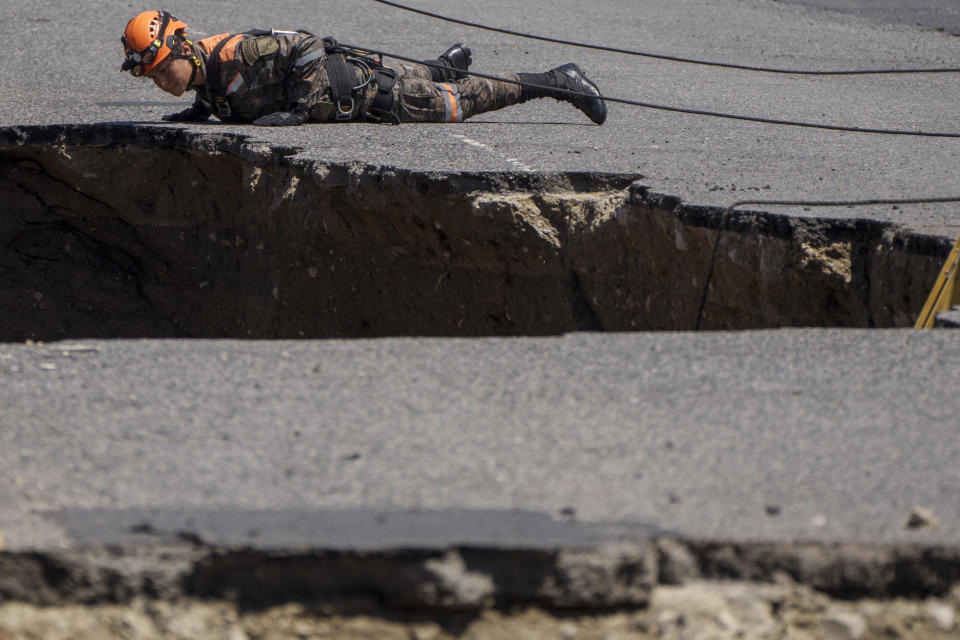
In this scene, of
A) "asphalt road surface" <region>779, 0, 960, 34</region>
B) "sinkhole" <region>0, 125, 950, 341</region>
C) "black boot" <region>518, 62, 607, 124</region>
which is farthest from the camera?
"asphalt road surface" <region>779, 0, 960, 34</region>

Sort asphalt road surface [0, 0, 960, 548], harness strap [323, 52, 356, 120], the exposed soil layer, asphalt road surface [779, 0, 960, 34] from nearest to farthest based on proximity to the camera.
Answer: the exposed soil layer, asphalt road surface [0, 0, 960, 548], harness strap [323, 52, 356, 120], asphalt road surface [779, 0, 960, 34]

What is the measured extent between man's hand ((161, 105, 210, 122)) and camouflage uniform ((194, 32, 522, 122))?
35mm

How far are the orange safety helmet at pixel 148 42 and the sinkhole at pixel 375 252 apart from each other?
1.27ft

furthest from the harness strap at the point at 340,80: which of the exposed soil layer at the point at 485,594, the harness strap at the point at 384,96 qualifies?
the exposed soil layer at the point at 485,594

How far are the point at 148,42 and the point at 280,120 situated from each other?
73 centimetres

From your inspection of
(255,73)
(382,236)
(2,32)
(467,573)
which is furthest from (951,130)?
(2,32)

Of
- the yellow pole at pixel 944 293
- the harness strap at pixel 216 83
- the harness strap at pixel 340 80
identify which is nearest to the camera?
the yellow pole at pixel 944 293

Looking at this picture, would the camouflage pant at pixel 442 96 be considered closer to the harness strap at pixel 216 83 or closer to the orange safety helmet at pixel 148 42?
the harness strap at pixel 216 83

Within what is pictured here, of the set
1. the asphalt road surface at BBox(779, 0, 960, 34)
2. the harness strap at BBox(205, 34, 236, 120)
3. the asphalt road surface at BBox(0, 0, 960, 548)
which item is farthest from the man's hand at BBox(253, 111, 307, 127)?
the asphalt road surface at BBox(779, 0, 960, 34)

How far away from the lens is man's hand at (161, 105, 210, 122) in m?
5.42

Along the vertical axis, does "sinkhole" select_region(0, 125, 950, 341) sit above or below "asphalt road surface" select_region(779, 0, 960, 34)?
below

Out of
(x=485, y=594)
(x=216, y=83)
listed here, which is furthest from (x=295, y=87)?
(x=485, y=594)

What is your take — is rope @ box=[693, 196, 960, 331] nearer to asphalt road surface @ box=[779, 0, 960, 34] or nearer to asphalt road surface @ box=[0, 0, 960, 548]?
asphalt road surface @ box=[0, 0, 960, 548]

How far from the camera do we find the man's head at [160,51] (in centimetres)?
493
